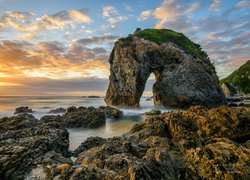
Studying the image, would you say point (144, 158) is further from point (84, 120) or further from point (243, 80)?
point (243, 80)

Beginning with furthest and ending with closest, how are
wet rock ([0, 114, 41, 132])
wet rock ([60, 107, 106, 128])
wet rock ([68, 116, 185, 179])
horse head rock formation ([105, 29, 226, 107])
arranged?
horse head rock formation ([105, 29, 226, 107]) → wet rock ([60, 107, 106, 128]) → wet rock ([0, 114, 41, 132]) → wet rock ([68, 116, 185, 179])

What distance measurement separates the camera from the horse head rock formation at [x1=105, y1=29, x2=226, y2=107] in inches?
1858

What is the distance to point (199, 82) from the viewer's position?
47719 millimetres

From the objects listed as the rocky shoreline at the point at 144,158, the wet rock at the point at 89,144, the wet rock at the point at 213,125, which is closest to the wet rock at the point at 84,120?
the wet rock at the point at 89,144

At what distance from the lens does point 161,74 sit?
51250 millimetres

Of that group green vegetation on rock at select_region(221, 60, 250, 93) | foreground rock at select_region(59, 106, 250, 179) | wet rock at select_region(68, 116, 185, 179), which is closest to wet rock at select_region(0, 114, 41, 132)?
foreground rock at select_region(59, 106, 250, 179)

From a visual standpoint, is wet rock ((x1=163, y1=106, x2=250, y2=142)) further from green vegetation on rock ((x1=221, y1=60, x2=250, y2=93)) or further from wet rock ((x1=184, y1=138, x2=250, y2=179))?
green vegetation on rock ((x1=221, y1=60, x2=250, y2=93))

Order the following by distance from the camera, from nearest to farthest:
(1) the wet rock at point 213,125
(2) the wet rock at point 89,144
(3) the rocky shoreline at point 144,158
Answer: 1. (3) the rocky shoreline at point 144,158
2. (1) the wet rock at point 213,125
3. (2) the wet rock at point 89,144

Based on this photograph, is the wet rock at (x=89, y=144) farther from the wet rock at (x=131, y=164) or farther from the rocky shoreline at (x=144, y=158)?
the wet rock at (x=131, y=164)

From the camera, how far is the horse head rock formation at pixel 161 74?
47188 mm

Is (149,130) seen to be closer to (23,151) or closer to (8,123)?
(23,151)

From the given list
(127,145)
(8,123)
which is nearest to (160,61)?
(8,123)

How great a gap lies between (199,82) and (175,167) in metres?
40.7

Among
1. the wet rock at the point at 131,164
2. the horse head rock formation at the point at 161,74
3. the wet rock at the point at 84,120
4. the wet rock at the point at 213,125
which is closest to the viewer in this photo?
the wet rock at the point at 131,164
